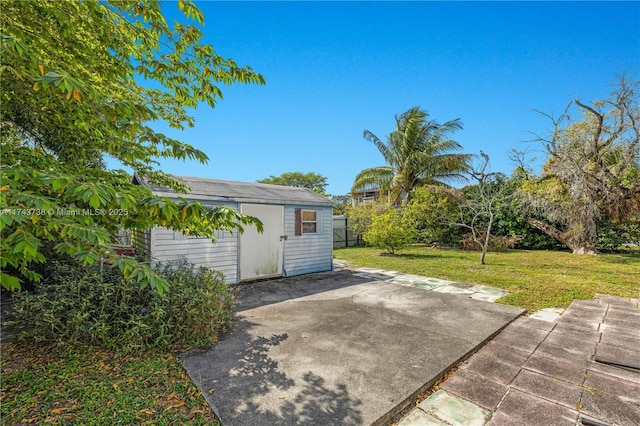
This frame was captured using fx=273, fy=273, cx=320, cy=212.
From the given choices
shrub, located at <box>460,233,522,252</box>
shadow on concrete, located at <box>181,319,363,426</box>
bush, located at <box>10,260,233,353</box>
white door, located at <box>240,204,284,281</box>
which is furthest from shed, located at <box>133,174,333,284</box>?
shrub, located at <box>460,233,522,252</box>

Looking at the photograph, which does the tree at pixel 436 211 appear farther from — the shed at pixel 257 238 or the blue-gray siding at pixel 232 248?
the shed at pixel 257 238

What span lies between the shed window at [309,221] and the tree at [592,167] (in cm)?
999

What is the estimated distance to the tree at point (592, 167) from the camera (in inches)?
390

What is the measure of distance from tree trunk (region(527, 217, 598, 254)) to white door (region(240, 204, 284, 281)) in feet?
40.0

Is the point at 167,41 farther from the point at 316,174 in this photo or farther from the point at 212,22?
the point at 316,174

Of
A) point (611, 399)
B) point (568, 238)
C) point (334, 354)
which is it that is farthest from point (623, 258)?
point (334, 354)

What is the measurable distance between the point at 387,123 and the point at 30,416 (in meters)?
17.0

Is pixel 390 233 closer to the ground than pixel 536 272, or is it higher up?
higher up

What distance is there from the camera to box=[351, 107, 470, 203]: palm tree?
14.8 meters

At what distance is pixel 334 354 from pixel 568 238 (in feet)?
44.8

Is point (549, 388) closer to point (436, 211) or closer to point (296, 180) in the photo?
point (436, 211)

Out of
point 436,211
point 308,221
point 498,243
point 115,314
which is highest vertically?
point 436,211

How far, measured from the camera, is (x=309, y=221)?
782 centimetres

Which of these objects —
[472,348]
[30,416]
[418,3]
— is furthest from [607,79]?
[30,416]
